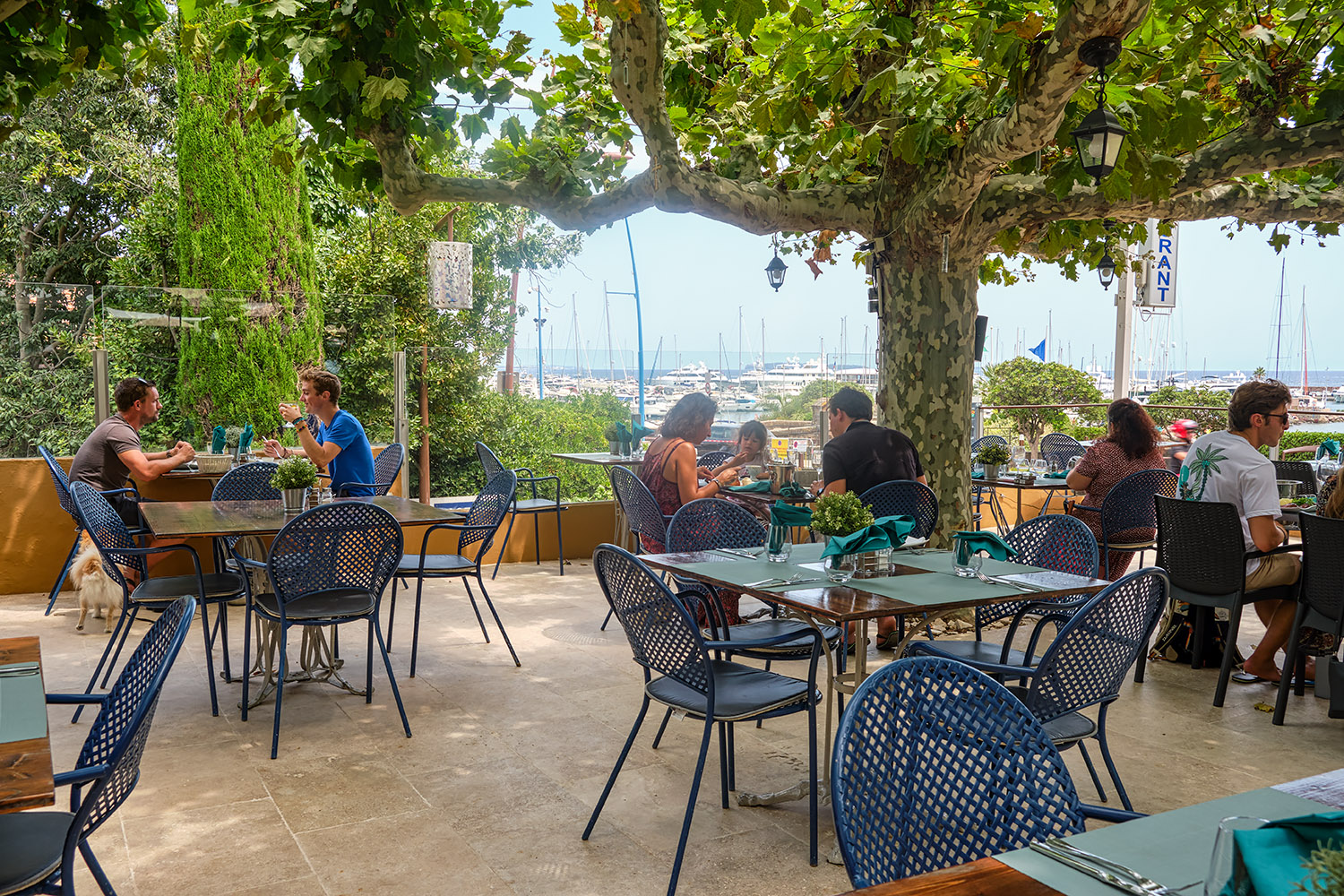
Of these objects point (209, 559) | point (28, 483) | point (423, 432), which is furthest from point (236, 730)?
point (423, 432)

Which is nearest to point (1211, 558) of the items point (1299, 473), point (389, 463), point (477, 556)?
point (1299, 473)

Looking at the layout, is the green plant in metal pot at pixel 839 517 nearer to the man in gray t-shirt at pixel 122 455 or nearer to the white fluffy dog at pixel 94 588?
the man in gray t-shirt at pixel 122 455

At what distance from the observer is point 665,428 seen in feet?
18.6

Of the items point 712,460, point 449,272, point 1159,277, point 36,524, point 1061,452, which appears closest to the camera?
point 36,524

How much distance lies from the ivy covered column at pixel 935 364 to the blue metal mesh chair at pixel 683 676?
10.4 ft

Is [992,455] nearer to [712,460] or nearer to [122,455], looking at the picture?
[712,460]

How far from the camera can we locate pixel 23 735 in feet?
6.06

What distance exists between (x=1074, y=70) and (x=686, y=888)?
330cm

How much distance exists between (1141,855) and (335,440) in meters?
4.83

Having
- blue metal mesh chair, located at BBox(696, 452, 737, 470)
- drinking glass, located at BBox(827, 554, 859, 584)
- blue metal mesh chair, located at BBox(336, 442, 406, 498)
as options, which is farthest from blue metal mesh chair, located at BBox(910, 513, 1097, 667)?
blue metal mesh chair, located at BBox(336, 442, 406, 498)

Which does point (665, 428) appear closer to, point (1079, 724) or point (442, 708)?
point (442, 708)

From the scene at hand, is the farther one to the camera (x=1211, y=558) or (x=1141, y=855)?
(x=1211, y=558)

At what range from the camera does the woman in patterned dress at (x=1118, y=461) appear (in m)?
6.27

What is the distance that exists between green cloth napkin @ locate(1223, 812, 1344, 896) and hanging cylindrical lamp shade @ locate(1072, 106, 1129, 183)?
375 centimetres
